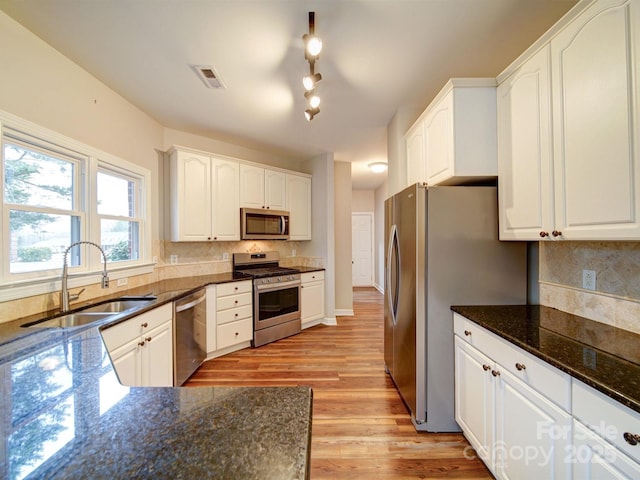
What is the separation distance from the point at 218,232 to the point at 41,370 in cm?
247

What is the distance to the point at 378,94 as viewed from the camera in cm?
244

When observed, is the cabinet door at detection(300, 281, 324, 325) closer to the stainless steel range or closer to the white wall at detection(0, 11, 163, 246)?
the stainless steel range

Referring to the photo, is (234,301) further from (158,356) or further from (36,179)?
(36,179)

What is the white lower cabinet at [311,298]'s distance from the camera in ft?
12.4

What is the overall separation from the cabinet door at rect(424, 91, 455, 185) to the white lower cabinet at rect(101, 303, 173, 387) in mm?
2339

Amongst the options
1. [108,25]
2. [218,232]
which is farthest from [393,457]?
[108,25]

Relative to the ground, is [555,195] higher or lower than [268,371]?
higher

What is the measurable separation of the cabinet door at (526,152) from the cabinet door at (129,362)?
8.22 feet

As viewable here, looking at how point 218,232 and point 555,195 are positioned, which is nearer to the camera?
point 555,195

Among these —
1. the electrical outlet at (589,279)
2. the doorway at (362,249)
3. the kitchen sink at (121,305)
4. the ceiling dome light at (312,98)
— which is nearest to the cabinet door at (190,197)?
the kitchen sink at (121,305)

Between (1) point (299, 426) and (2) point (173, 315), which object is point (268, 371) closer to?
(2) point (173, 315)

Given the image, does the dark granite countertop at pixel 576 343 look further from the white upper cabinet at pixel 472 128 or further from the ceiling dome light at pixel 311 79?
the ceiling dome light at pixel 311 79

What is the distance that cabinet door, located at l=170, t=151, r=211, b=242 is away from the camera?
299 centimetres

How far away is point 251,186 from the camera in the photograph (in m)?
3.60
